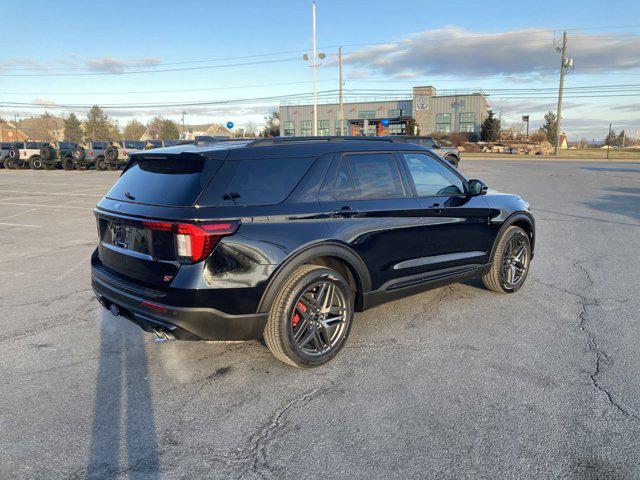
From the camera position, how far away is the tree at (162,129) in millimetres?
104562

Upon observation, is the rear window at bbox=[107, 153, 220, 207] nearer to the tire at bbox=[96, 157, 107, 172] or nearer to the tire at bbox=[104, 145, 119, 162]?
the tire at bbox=[104, 145, 119, 162]

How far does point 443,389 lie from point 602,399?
3.33ft

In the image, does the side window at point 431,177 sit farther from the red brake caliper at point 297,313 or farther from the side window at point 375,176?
the red brake caliper at point 297,313

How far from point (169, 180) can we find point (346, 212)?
4.40 feet

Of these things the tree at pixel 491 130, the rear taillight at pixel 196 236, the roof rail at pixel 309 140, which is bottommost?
the rear taillight at pixel 196 236

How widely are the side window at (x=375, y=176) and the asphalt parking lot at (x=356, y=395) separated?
1.26 m

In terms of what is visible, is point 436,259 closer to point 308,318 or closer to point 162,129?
point 308,318

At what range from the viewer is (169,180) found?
3498mm

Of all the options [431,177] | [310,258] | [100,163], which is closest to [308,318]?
[310,258]

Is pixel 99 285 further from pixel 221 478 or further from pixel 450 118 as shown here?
pixel 450 118

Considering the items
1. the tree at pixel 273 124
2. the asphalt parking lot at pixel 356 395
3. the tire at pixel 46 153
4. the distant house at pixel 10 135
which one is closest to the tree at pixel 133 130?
the distant house at pixel 10 135

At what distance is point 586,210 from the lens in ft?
37.9

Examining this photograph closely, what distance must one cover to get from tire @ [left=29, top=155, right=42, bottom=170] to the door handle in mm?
Result: 31408

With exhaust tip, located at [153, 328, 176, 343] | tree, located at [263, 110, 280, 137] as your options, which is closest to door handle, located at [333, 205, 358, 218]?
exhaust tip, located at [153, 328, 176, 343]
